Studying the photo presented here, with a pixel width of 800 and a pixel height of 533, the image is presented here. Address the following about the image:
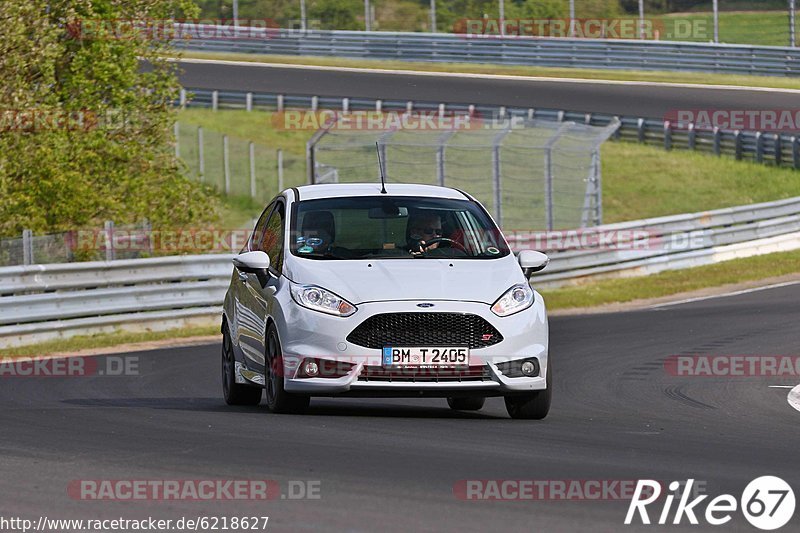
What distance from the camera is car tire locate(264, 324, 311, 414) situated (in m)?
10.6

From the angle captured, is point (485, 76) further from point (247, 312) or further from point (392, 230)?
point (392, 230)

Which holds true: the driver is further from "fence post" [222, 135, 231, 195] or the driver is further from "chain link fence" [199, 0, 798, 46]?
"chain link fence" [199, 0, 798, 46]

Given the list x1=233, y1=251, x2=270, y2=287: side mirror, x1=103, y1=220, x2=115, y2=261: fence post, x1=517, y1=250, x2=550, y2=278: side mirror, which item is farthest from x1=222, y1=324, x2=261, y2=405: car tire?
x1=103, y1=220, x2=115, y2=261: fence post

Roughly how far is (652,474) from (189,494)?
2324 mm

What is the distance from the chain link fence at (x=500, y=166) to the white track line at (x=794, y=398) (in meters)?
14.2

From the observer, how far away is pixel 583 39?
4994cm

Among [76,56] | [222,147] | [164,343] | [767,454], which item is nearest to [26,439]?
[767,454]

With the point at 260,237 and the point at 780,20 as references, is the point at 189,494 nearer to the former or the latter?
the point at 260,237

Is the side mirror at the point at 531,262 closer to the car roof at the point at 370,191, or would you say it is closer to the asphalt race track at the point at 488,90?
the car roof at the point at 370,191


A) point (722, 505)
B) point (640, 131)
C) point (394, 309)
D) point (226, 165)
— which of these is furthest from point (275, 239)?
point (640, 131)

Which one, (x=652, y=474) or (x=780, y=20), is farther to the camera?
(x=780, y=20)

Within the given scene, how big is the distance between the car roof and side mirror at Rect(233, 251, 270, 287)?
0.68 meters

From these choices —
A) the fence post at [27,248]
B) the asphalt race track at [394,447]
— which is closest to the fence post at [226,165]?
the fence post at [27,248]

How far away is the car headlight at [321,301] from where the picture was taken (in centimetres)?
1022
